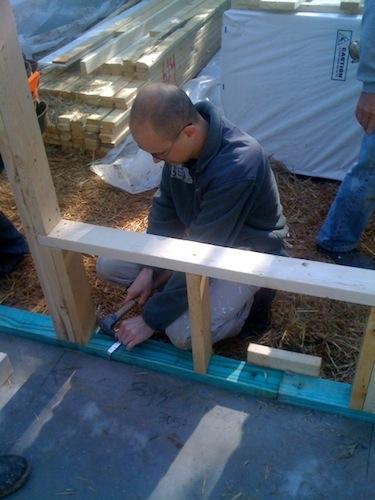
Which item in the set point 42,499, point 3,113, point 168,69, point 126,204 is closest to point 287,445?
Result: point 42,499

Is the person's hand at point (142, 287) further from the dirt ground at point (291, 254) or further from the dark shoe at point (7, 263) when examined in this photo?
the dark shoe at point (7, 263)

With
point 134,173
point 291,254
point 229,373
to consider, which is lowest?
point 291,254

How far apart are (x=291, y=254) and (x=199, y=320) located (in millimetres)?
1389

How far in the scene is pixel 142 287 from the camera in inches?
97.8

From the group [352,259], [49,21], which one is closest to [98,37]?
[49,21]

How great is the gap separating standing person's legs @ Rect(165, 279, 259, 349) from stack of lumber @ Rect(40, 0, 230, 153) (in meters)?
2.12

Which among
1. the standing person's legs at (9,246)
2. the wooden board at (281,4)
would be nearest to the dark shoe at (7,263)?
the standing person's legs at (9,246)

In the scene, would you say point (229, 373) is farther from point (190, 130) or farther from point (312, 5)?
point (312, 5)

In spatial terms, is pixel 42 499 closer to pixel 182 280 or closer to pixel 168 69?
pixel 182 280

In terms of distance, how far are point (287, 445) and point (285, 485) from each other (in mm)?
164

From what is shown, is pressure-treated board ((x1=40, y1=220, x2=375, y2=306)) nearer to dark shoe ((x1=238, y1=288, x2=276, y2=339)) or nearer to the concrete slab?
the concrete slab

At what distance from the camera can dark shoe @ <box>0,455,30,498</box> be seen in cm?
185

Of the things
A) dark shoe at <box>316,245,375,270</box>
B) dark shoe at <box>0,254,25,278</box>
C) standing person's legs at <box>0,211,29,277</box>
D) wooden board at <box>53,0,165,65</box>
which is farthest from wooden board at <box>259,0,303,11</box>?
dark shoe at <box>0,254,25,278</box>

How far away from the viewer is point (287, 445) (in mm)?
1988
